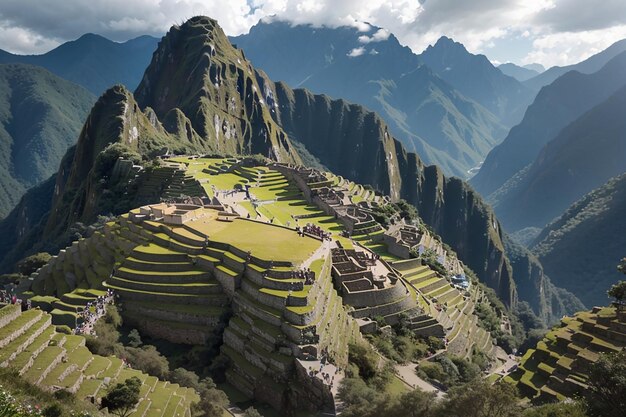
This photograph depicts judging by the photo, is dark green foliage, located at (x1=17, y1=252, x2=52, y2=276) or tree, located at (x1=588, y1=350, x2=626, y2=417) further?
dark green foliage, located at (x1=17, y1=252, x2=52, y2=276)

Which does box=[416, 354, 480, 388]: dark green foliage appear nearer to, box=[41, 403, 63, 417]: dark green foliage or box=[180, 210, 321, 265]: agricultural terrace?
box=[180, 210, 321, 265]: agricultural terrace

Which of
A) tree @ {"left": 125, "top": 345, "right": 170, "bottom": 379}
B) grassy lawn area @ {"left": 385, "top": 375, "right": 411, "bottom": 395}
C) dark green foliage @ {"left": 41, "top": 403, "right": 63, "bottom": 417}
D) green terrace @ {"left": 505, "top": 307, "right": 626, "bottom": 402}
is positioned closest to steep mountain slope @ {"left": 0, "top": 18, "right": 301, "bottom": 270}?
tree @ {"left": 125, "top": 345, "right": 170, "bottom": 379}

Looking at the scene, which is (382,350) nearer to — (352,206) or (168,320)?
(168,320)

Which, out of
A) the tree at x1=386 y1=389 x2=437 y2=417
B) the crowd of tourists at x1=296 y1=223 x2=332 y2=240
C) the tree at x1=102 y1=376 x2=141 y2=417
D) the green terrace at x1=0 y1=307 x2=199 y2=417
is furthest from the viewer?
the crowd of tourists at x1=296 y1=223 x2=332 y2=240

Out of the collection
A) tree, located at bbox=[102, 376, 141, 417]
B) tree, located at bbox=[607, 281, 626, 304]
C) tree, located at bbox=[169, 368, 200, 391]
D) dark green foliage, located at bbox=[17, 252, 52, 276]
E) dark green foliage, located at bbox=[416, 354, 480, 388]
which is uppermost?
tree, located at bbox=[607, 281, 626, 304]

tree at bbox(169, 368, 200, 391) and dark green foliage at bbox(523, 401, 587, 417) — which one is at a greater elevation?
dark green foliage at bbox(523, 401, 587, 417)

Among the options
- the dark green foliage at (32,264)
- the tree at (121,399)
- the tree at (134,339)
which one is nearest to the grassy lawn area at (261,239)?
the tree at (134,339)
